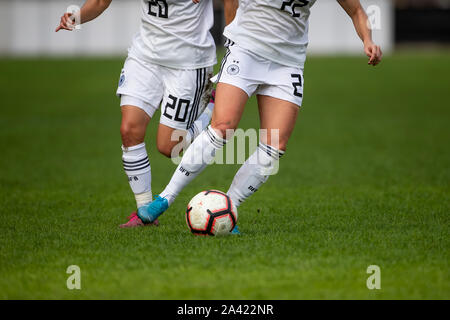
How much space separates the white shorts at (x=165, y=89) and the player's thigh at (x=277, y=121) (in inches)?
36.0

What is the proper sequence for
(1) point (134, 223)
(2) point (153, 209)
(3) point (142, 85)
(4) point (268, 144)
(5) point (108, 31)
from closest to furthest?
(4) point (268, 144)
(2) point (153, 209)
(1) point (134, 223)
(3) point (142, 85)
(5) point (108, 31)

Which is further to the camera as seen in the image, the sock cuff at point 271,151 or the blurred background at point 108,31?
the blurred background at point 108,31

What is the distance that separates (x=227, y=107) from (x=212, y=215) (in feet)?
2.76

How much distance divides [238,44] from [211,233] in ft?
4.98

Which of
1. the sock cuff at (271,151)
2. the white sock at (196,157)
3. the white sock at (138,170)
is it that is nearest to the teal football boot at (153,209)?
the white sock at (196,157)

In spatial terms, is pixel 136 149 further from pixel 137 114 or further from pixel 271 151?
pixel 271 151

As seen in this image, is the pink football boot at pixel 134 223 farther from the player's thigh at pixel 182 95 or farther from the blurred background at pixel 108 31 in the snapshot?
the blurred background at pixel 108 31

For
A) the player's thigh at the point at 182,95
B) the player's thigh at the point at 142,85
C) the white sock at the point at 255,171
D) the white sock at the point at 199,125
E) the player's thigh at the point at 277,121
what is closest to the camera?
the player's thigh at the point at 277,121

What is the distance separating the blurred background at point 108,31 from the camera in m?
33.3

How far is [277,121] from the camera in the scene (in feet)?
19.3

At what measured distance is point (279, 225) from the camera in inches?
249

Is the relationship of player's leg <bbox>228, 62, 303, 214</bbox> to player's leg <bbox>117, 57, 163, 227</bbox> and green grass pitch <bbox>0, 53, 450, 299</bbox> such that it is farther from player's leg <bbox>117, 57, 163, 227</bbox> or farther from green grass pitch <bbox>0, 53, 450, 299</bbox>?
player's leg <bbox>117, 57, 163, 227</bbox>

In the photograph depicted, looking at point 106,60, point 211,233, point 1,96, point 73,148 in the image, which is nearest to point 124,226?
point 211,233

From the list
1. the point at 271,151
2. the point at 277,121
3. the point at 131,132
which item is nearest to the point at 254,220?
the point at 271,151
